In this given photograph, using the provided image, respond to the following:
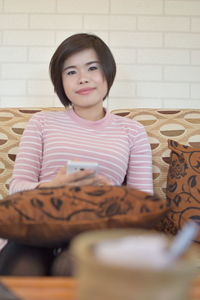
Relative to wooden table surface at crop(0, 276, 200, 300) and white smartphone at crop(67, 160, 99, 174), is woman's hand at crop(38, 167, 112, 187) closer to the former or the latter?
white smartphone at crop(67, 160, 99, 174)

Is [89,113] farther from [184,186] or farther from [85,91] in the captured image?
[184,186]

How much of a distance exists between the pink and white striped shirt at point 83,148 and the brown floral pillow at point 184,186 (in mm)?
89

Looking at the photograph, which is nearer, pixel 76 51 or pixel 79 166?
pixel 79 166

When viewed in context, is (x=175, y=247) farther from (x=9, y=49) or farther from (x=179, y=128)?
(x=9, y=49)

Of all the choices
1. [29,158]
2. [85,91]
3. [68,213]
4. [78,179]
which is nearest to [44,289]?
[68,213]

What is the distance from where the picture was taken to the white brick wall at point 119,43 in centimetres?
203

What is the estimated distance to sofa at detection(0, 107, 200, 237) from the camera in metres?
1.51

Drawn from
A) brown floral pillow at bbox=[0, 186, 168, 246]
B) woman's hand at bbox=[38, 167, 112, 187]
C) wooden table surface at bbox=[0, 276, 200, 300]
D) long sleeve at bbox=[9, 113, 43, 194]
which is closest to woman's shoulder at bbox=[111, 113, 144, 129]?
long sleeve at bbox=[9, 113, 43, 194]

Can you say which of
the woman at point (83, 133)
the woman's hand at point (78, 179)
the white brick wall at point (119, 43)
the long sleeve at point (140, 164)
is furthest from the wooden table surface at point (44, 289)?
the white brick wall at point (119, 43)

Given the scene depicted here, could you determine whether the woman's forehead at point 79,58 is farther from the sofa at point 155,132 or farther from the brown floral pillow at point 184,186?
the brown floral pillow at point 184,186

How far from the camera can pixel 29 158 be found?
1.32 meters

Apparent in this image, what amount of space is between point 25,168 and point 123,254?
3.23 feet

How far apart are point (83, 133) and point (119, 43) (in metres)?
0.83

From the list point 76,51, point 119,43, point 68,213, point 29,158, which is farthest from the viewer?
point 119,43
